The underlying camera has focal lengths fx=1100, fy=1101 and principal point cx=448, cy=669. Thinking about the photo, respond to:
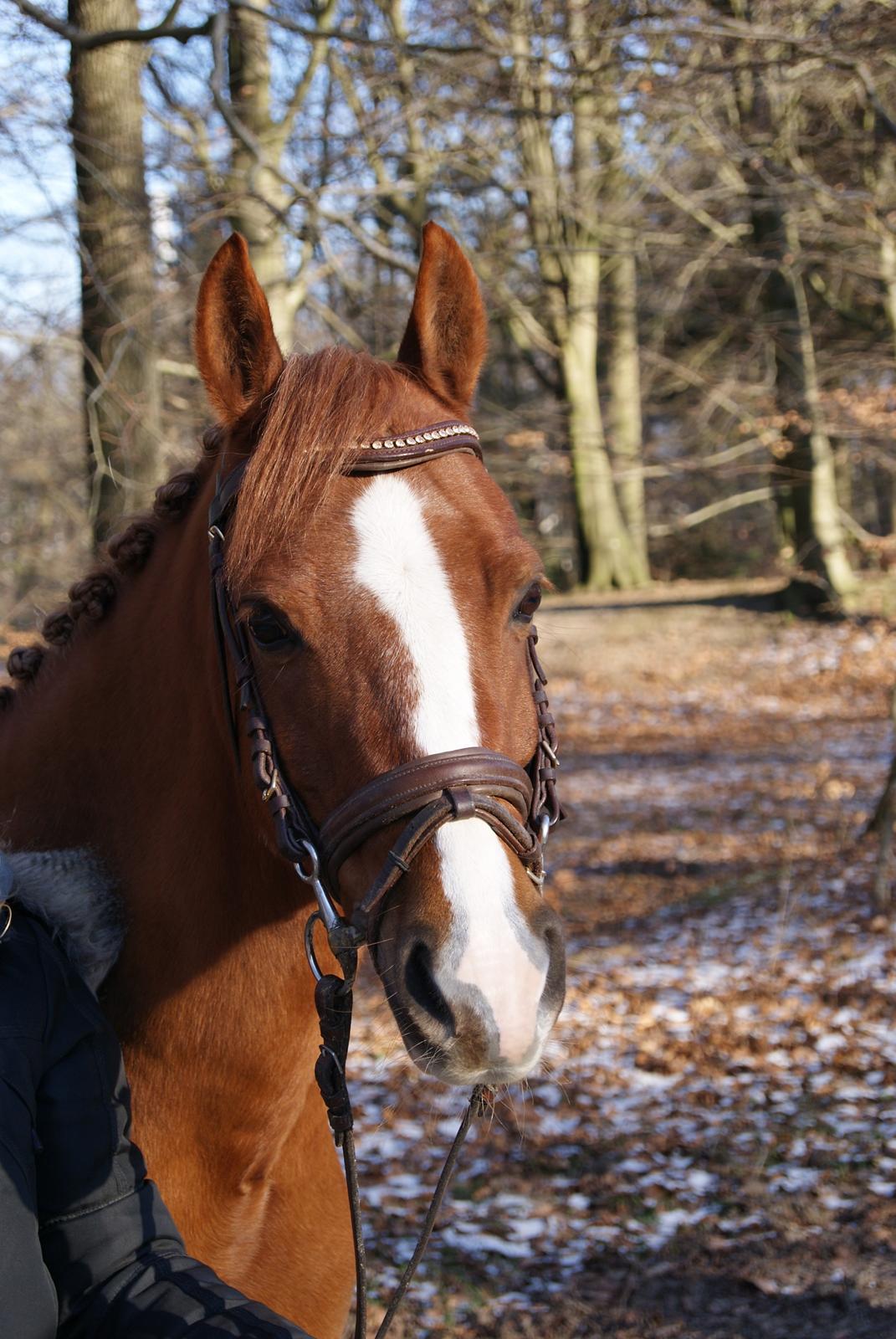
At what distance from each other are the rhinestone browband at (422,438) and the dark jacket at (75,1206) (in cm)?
101

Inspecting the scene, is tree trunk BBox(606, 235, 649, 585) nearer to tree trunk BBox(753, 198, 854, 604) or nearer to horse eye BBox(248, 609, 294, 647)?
tree trunk BBox(753, 198, 854, 604)

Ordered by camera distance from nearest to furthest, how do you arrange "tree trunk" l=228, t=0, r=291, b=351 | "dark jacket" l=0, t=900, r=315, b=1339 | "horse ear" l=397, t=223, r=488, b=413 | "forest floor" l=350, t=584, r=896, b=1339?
"dark jacket" l=0, t=900, r=315, b=1339, "horse ear" l=397, t=223, r=488, b=413, "forest floor" l=350, t=584, r=896, b=1339, "tree trunk" l=228, t=0, r=291, b=351

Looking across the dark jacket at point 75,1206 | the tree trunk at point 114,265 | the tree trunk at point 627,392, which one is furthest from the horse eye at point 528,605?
the tree trunk at point 627,392

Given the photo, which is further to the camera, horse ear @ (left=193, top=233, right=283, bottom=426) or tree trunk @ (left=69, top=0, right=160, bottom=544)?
tree trunk @ (left=69, top=0, right=160, bottom=544)

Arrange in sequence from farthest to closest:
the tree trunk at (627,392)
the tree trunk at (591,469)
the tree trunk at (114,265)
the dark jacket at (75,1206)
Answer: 1. the tree trunk at (627,392)
2. the tree trunk at (591,469)
3. the tree trunk at (114,265)
4. the dark jacket at (75,1206)

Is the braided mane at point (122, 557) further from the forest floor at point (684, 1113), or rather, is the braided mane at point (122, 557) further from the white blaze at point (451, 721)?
the forest floor at point (684, 1113)

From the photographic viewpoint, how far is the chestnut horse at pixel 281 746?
1638 millimetres

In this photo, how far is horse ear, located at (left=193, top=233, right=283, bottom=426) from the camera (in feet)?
6.70

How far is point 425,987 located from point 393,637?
54cm

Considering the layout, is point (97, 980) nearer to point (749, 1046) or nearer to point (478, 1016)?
point (478, 1016)

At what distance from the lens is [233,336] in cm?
210

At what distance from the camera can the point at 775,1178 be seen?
426 centimetres

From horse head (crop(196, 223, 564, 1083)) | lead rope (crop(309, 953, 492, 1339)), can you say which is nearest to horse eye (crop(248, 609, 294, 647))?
horse head (crop(196, 223, 564, 1083))

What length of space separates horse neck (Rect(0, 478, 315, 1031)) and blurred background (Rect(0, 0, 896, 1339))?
62 cm
